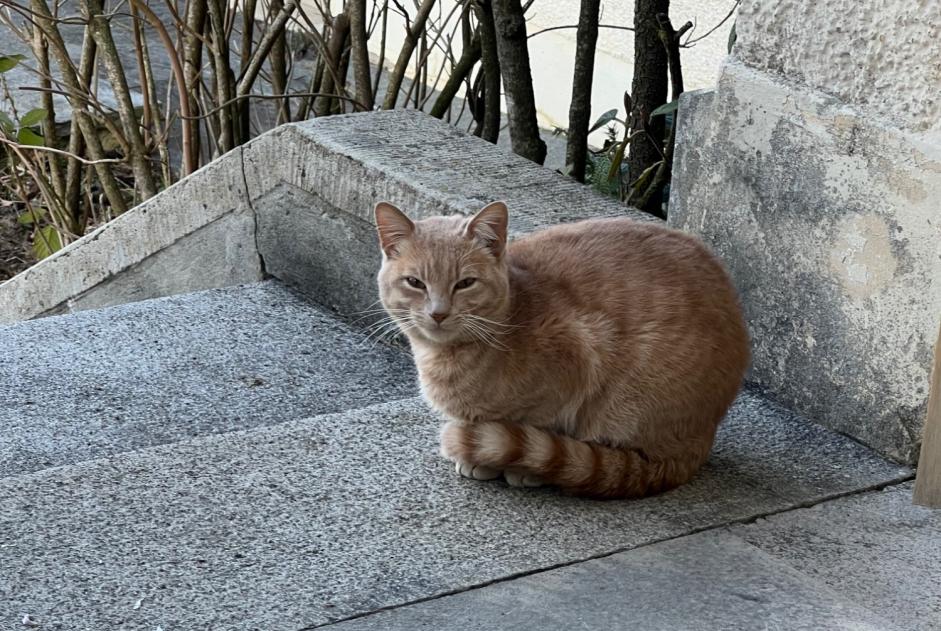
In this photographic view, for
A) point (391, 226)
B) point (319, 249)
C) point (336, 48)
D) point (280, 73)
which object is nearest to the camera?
point (391, 226)

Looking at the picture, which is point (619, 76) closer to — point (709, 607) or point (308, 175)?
point (308, 175)

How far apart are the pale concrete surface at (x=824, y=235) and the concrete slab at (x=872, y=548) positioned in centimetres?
24

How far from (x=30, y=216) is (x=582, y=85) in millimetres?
3568

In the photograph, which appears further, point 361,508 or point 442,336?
point 442,336

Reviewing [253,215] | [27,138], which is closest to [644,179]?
[253,215]

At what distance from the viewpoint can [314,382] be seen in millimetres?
3641

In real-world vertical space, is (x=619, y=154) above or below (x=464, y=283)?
below

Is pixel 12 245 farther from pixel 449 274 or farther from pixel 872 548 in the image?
pixel 872 548

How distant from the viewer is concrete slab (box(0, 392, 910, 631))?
2166 mm

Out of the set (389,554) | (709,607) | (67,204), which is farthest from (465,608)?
(67,204)

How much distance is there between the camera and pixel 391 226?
273 cm

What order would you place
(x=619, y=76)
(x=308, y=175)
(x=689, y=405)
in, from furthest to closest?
1. (x=619, y=76)
2. (x=308, y=175)
3. (x=689, y=405)

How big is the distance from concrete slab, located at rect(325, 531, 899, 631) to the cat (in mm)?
299

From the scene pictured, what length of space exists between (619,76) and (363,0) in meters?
2.81
